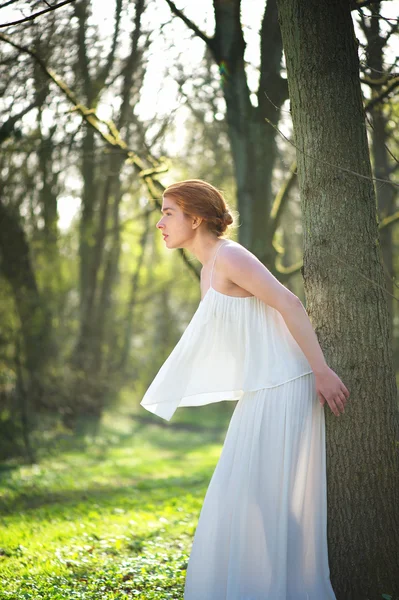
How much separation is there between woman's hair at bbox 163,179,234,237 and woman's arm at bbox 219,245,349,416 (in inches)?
14.6

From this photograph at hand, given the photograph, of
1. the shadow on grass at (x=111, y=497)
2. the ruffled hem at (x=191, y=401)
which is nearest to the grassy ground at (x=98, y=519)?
the shadow on grass at (x=111, y=497)

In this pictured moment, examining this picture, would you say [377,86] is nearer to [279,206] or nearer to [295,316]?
[279,206]

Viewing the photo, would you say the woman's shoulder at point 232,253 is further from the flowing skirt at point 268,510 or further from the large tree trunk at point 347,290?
the flowing skirt at point 268,510

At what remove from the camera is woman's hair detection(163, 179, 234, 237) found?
328 cm

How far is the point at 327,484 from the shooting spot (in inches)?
125

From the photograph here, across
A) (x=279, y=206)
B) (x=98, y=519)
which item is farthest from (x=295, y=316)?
(x=279, y=206)

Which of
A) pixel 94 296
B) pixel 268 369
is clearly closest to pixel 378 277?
pixel 268 369

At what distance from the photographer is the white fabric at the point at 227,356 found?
3.12 m

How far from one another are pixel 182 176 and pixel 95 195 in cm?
213

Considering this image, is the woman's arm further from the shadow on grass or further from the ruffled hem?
the shadow on grass

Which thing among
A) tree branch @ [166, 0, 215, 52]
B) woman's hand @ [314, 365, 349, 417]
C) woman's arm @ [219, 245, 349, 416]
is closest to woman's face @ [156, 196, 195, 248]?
woman's arm @ [219, 245, 349, 416]

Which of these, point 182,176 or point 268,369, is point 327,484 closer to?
point 268,369

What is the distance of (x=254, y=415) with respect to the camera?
3.11 meters

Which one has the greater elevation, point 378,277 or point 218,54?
point 218,54
